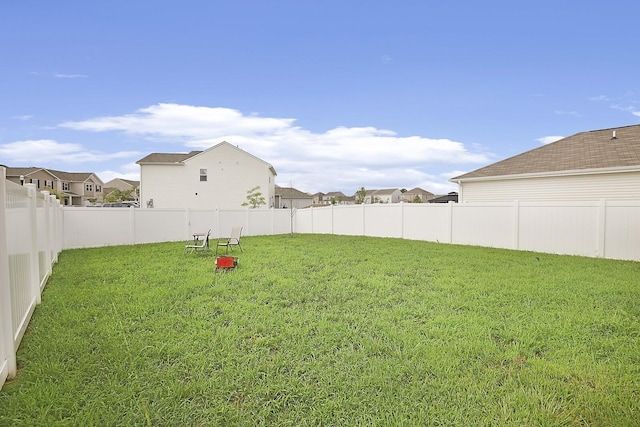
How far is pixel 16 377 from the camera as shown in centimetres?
342

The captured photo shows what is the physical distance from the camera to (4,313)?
3.29m

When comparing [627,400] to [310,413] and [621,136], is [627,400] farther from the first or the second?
[621,136]

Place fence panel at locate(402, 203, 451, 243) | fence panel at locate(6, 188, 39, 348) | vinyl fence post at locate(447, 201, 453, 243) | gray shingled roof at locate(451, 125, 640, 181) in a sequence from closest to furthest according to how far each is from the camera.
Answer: fence panel at locate(6, 188, 39, 348), gray shingled roof at locate(451, 125, 640, 181), vinyl fence post at locate(447, 201, 453, 243), fence panel at locate(402, 203, 451, 243)

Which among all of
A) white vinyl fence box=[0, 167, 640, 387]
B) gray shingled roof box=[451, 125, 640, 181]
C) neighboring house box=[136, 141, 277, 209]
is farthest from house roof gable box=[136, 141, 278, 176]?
gray shingled roof box=[451, 125, 640, 181]

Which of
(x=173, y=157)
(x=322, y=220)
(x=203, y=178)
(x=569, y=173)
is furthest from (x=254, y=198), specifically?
(x=569, y=173)

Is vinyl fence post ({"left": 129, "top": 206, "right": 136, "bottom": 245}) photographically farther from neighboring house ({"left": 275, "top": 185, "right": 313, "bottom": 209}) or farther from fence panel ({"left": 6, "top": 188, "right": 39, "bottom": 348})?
neighboring house ({"left": 275, "top": 185, "right": 313, "bottom": 209})

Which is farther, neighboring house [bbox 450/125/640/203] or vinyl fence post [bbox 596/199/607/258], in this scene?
neighboring house [bbox 450/125/640/203]

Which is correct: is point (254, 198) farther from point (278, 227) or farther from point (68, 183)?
point (68, 183)

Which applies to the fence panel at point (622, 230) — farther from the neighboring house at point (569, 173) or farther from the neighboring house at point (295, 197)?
the neighboring house at point (295, 197)

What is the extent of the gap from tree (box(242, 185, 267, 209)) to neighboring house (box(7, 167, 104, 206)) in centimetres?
2678

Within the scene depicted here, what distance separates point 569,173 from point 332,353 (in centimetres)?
1319

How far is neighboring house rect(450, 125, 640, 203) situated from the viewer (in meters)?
12.5

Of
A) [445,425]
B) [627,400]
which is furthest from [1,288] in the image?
[627,400]

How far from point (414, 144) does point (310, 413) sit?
22.5m
